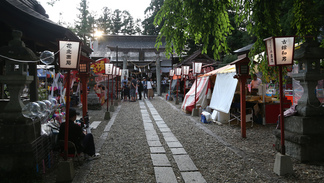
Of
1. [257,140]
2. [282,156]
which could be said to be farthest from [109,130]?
[282,156]

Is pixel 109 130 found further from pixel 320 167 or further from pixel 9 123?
pixel 320 167

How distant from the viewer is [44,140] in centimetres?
427

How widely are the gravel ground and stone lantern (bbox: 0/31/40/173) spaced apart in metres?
0.56

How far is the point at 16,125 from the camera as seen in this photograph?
12.2ft

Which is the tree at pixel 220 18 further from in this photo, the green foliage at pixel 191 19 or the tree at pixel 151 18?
the tree at pixel 151 18

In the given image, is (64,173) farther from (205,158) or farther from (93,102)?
(93,102)

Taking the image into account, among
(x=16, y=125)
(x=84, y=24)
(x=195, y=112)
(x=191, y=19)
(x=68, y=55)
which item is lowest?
(x=195, y=112)

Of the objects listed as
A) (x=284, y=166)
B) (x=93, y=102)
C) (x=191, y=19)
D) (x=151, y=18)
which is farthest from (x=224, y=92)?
(x=151, y=18)

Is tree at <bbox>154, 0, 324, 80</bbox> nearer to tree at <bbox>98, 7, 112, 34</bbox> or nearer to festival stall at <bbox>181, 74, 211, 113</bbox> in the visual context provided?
festival stall at <bbox>181, 74, 211, 113</bbox>

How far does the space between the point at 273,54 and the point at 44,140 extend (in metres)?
4.76

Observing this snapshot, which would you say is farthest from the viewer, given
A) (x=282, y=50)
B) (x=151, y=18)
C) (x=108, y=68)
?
(x=151, y=18)

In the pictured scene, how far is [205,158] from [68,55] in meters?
3.64

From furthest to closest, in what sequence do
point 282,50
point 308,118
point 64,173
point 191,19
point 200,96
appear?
point 200,96 → point 191,19 → point 308,118 → point 282,50 → point 64,173

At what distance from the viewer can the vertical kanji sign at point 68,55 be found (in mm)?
4212
